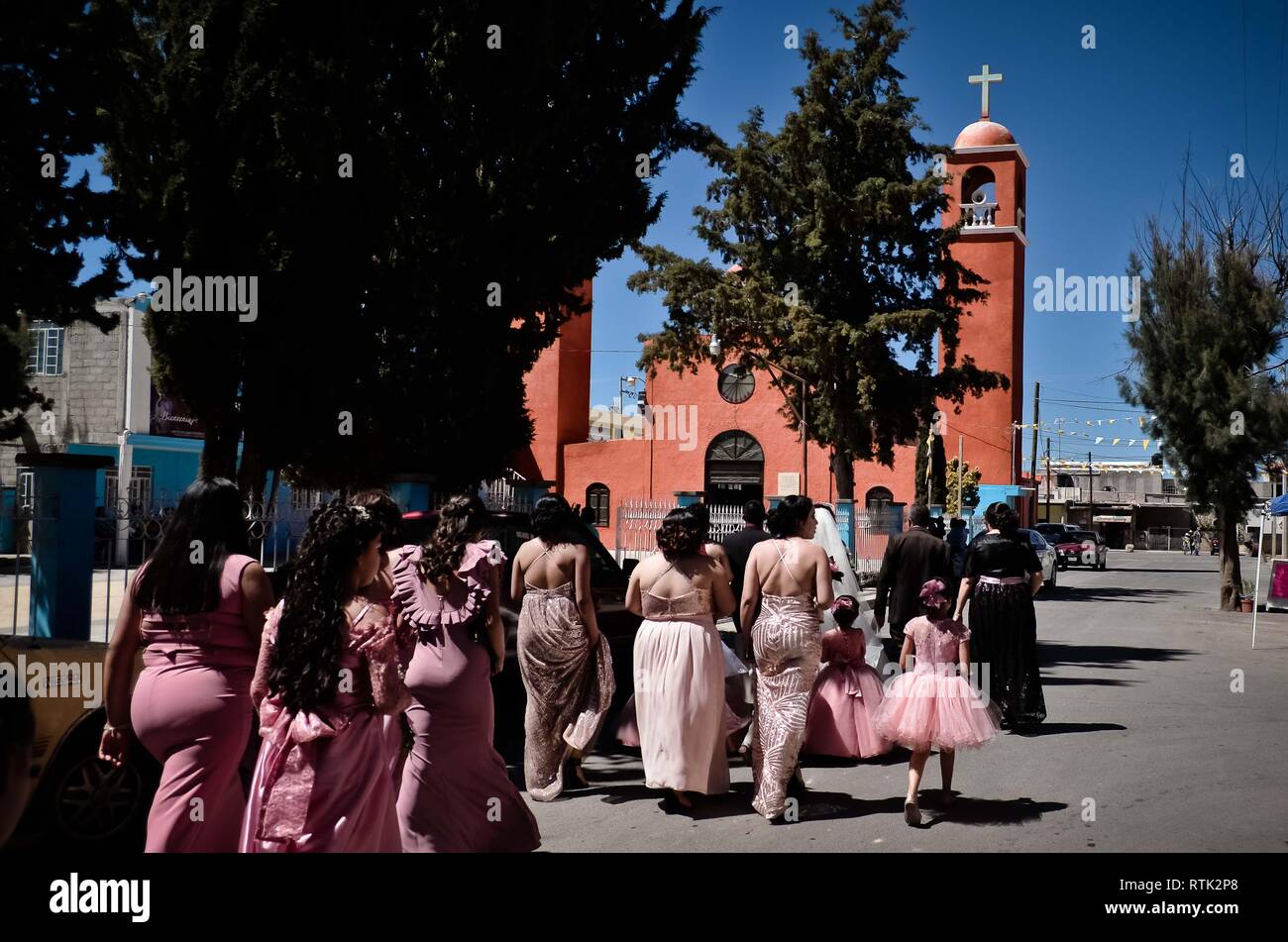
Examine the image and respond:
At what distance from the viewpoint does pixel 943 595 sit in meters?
7.06

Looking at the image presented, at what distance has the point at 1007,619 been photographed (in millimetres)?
9125

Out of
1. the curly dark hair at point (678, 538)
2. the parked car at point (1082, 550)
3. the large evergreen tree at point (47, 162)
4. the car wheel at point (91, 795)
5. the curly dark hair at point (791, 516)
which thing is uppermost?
the large evergreen tree at point (47, 162)

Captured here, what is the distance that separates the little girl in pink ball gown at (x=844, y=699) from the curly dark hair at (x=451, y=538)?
11.2 ft

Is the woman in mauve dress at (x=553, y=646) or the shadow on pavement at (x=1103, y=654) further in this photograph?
the shadow on pavement at (x=1103, y=654)

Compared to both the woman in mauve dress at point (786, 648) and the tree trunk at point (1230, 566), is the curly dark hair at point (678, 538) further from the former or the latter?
the tree trunk at point (1230, 566)

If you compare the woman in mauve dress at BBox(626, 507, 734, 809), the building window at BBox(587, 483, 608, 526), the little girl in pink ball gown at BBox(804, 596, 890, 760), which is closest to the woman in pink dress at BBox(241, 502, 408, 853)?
the woman in mauve dress at BBox(626, 507, 734, 809)

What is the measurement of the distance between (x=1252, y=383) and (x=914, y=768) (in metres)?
17.8

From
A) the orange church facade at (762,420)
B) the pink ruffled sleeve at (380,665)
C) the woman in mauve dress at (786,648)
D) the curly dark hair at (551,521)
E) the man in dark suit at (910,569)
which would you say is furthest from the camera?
the orange church facade at (762,420)

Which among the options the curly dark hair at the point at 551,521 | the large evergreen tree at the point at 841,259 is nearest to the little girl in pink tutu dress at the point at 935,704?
the curly dark hair at the point at 551,521

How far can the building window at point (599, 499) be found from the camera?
Result: 4850cm

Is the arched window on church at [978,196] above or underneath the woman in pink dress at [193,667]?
above

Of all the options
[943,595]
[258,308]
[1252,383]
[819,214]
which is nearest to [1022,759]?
[943,595]

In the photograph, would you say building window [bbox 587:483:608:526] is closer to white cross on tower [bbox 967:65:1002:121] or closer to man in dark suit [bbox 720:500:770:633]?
white cross on tower [bbox 967:65:1002:121]
